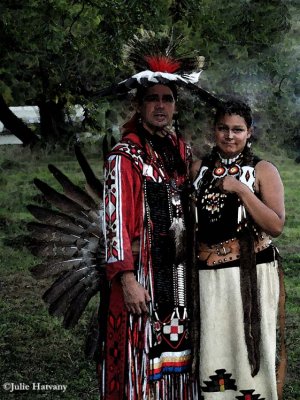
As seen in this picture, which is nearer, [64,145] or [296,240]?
[64,145]

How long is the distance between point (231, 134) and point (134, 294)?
78 centimetres

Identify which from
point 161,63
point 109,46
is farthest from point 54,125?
point 161,63

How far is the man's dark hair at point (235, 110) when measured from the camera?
343 centimetres

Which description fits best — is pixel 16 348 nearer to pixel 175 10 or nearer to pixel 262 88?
pixel 175 10

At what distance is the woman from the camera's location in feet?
11.2

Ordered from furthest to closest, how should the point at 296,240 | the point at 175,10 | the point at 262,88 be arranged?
1. the point at 296,240
2. the point at 262,88
3. the point at 175,10

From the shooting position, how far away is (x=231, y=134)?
343 cm

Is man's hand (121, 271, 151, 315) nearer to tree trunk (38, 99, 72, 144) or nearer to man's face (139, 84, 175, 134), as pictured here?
man's face (139, 84, 175, 134)

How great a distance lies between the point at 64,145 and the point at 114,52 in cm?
222

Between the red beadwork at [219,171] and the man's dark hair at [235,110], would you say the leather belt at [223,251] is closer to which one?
the red beadwork at [219,171]

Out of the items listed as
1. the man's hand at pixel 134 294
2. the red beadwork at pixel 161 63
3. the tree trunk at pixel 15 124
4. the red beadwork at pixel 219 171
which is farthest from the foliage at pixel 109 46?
the man's hand at pixel 134 294

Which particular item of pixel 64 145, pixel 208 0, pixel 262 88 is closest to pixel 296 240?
pixel 262 88

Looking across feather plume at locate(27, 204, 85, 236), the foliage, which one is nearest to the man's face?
feather plume at locate(27, 204, 85, 236)

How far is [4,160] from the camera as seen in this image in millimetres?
9914
